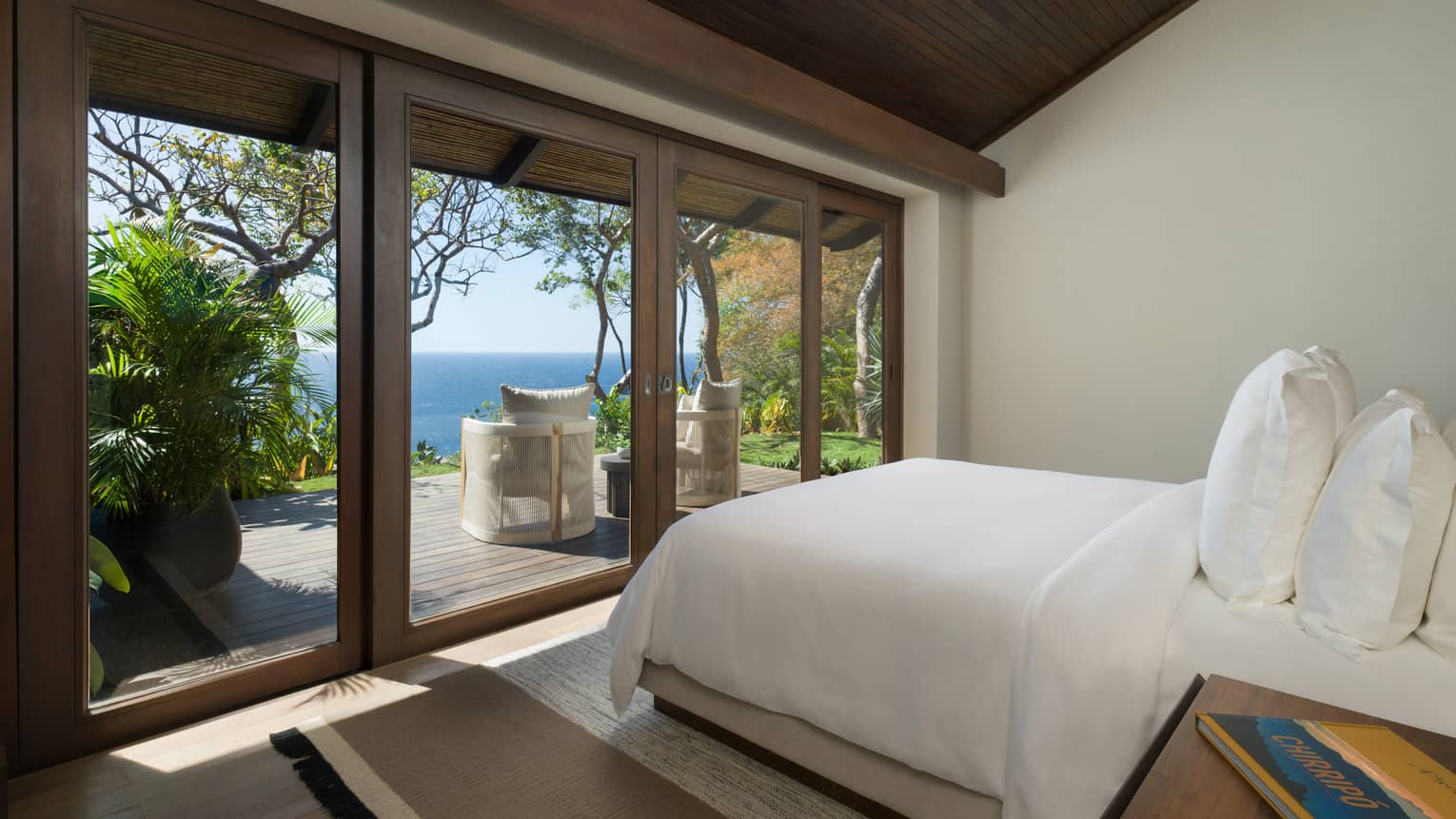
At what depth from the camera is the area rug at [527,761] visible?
1.82 metres

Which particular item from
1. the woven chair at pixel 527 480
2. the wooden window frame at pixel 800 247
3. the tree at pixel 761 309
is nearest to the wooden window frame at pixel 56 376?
the woven chair at pixel 527 480

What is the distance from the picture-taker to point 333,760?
2010 millimetres

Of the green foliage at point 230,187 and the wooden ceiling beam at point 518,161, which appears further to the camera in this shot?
the wooden ceiling beam at point 518,161

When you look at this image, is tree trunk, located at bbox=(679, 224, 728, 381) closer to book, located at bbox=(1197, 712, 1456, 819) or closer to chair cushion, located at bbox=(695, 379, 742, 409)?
chair cushion, located at bbox=(695, 379, 742, 409)

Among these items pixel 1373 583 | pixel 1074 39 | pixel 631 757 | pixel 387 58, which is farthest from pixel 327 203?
pixel 1074 39

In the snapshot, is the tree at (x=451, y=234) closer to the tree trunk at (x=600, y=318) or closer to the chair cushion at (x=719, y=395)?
the tree trunk at (x=600, y=318)

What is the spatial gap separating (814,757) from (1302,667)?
1.01 metres

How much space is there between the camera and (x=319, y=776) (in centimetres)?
193

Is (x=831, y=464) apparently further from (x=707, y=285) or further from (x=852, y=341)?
(x=707, y=285)

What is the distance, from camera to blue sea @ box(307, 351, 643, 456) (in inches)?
106

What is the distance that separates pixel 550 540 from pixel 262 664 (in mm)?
1112

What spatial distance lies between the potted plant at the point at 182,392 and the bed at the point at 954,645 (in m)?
1.26

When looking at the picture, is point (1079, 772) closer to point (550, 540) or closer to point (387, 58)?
point (550, 540)

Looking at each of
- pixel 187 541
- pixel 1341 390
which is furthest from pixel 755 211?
pixel 187 541
